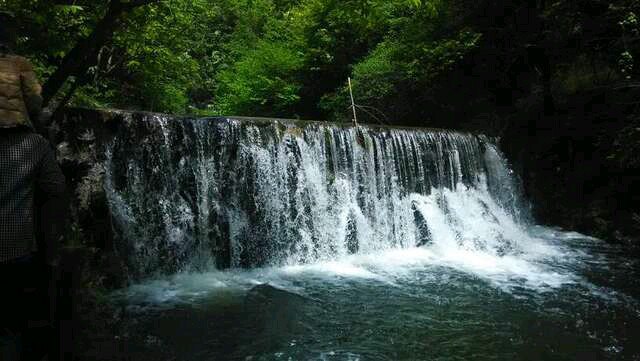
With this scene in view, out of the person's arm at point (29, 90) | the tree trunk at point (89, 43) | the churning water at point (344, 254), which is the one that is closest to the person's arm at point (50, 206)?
the person's arm at point (29, 90)

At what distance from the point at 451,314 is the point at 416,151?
516 cm

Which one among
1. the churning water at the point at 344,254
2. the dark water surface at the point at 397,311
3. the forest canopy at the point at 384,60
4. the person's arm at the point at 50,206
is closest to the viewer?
the person's arm at the point at 50,206

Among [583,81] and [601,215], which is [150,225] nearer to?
[601,215]

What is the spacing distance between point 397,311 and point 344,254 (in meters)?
2.94

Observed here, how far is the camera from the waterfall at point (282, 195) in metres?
7.51

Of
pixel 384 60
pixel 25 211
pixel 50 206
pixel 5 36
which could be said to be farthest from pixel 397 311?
pixel 384 60

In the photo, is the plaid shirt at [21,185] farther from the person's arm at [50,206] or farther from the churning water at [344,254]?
the churning water at [344,254]

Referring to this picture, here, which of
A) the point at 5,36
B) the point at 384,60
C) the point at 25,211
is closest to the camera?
the point at 25,211

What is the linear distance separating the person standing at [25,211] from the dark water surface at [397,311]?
228cm

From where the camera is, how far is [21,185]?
7.64 ft

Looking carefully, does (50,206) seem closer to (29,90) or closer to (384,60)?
(29,90)

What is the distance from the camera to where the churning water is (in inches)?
198

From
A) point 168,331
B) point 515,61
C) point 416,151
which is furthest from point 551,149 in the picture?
point 168,331

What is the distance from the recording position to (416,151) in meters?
10.3
